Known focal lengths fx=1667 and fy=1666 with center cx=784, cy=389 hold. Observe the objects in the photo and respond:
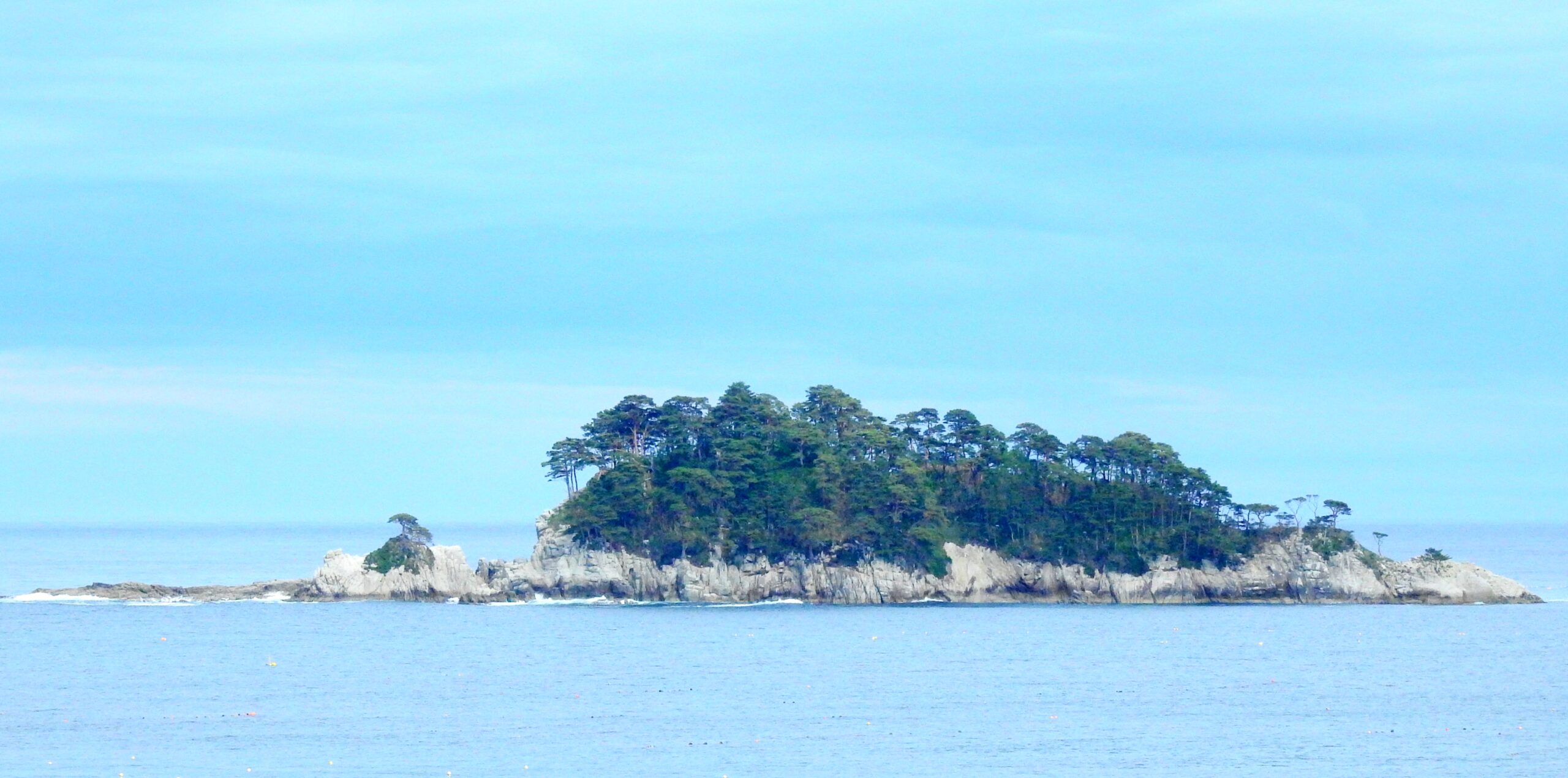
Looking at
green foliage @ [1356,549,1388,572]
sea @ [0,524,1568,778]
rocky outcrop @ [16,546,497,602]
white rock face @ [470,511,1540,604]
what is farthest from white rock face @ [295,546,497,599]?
green foliage @ [1356,549,1388,572]

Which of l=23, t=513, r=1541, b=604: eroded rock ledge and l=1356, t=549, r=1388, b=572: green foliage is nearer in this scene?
l=23, t=513, r=1541, b=604: eroded rock ledge

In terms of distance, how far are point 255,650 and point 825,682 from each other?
105 feet

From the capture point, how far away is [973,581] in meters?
117

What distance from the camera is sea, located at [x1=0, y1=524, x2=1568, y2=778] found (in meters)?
51.1

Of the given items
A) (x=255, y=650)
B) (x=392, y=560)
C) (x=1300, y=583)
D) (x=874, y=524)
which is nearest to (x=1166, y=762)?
(x=255, y=650)

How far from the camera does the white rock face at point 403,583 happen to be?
11862 centimetres

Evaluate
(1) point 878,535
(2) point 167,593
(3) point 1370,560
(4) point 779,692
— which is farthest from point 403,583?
(3) point 1370,560

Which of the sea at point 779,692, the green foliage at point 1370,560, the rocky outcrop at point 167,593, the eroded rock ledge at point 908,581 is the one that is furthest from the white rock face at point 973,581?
the rocky outcrop at point 167,593

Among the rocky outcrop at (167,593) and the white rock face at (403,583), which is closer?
the white rock face at (403,583)

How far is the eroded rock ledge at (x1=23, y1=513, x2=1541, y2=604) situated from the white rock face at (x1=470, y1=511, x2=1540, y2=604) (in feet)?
0.25

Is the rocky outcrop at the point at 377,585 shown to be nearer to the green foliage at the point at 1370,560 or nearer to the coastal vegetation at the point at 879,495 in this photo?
the coastal vegetation at the point at 879,495

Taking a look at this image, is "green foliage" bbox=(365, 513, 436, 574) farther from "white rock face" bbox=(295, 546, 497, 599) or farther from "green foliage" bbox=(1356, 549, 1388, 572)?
"green foliage" bbox=(1356, 549, 1388, 572)

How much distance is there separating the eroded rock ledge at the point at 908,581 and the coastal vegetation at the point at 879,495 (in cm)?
108

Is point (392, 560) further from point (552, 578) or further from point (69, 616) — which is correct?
point (69, 616)
